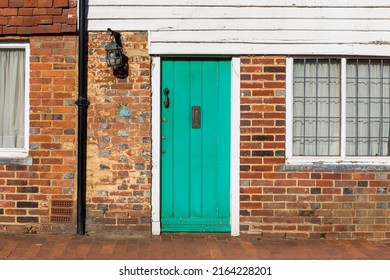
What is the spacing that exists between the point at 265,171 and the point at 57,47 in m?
3.13

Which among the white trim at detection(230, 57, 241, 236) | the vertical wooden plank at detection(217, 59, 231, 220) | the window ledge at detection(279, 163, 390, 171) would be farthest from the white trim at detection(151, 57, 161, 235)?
the window ledge at detection(279, 163, 390, 171)

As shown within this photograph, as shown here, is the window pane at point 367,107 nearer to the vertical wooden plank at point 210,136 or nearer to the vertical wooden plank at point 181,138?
the vertical wooden plank at point 210,136

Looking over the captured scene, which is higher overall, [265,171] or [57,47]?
[57,47]

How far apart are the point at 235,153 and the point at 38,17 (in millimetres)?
3082

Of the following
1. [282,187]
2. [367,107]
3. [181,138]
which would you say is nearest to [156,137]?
[181,138]

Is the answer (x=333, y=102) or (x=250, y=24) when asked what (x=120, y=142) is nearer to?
(x=250, y=24)

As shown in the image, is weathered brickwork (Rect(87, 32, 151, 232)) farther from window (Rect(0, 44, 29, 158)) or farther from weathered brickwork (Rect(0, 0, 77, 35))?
window (Rect(0, 44, 29, 158))

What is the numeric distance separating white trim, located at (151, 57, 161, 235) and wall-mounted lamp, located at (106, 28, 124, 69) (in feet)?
1.44

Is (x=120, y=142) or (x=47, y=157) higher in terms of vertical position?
(x=120, y=142)

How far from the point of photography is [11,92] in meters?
7.45

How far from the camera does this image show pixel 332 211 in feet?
23.9

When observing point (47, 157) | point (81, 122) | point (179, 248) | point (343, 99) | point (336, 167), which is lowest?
point (179, 248)
